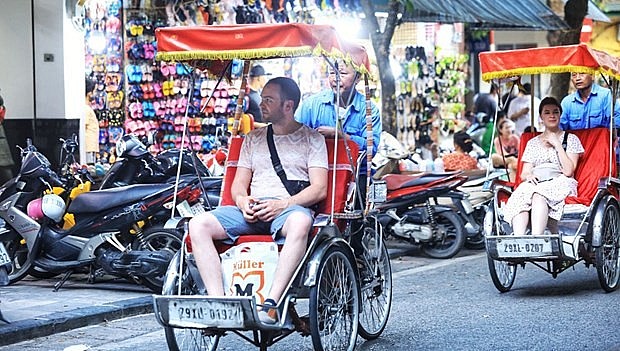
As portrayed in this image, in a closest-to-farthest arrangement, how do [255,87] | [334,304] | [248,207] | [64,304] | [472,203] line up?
[334,304]
[248,207]
[64,304]
[472,203]
[255,87]

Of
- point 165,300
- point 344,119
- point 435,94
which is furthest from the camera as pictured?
point 435,94

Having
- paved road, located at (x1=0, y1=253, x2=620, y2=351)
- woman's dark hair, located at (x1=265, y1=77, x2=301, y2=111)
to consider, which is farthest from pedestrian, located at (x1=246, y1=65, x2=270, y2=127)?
woman's dark hair, located at (x1=265, y1=77, x2=301, y2=111)

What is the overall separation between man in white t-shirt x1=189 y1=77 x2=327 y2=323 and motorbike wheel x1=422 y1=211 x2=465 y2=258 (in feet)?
16.1

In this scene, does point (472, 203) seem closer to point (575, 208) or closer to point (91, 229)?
point (575, 208)

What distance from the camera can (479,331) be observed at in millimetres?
7883

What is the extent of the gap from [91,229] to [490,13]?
10.1 metres

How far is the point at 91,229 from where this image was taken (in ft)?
31.1

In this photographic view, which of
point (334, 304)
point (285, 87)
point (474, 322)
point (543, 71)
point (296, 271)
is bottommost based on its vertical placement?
point (474, 322)

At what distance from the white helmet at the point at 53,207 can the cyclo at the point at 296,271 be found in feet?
8.95

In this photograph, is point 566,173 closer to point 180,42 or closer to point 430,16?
point 180,42

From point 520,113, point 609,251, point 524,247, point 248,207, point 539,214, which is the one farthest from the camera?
point 520,113

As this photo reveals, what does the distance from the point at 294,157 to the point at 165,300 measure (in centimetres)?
139

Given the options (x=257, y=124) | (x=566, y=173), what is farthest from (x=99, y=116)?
(x=566, y=173)

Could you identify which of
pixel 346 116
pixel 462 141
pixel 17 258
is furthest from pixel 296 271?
pixel 462 141
